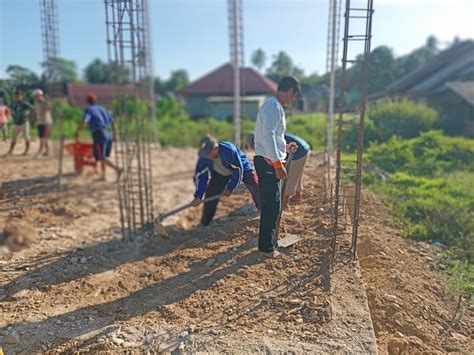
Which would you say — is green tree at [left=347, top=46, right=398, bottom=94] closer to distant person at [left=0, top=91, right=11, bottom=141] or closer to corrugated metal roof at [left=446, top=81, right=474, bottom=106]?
corrugated metal roof at [left=446, top=81, right=474, bottom=106]

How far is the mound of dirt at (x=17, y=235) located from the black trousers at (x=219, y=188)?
2.41 metres

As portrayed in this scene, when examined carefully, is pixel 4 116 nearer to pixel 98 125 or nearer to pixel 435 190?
pixel 98 125

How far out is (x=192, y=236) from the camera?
20.0 feet

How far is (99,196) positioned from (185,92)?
21.2 metres

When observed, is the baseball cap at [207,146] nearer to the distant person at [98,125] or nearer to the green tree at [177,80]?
the distant person at [98,125]

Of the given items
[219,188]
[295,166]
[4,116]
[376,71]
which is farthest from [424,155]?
[4,116]

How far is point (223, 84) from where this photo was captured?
28094mm

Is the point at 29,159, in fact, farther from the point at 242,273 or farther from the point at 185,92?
the point at 185,92

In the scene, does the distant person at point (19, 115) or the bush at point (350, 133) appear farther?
the distant person at point (19, 115)

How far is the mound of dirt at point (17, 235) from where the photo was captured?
557 cm

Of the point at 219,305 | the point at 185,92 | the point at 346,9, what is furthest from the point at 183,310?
the point at 185,92

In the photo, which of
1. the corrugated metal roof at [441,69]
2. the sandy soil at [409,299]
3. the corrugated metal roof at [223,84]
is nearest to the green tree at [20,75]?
the sandy soil at [409,299]

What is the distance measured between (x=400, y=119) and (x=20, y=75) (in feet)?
29.0

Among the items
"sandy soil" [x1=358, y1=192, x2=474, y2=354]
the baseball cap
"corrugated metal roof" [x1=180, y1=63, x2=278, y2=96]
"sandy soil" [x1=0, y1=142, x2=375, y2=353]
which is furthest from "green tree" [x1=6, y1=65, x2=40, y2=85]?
"corrugated metal roof" [x1=180, y1=63, x2=278, y2=96]
